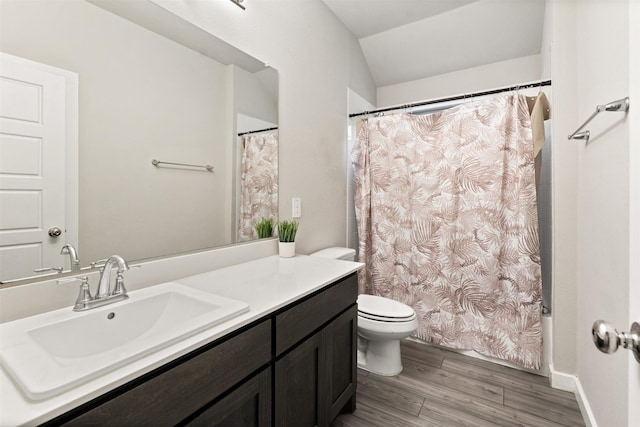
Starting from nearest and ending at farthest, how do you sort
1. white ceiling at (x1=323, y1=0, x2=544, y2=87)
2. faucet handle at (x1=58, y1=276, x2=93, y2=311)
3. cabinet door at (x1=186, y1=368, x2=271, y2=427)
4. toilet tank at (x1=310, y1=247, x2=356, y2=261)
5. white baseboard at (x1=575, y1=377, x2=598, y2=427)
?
cabinet door at (x1=186, y1=368, x2=271, y2=427) < faucet handle at (x1=58, y1=276, x2=93, y2=311) < white baseboard at (x1=575, y1=377, x2=598, y2=427) < toilet tank at (x1=310, y1=247, x2=356, y2=261) < white ceiling at (x1=323, y1=0, x2=544, y2=87)

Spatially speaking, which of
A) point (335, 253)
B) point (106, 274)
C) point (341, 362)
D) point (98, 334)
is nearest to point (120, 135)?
point (106, 274)

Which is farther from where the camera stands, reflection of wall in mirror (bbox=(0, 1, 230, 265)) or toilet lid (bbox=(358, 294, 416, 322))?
toilet lid (bbox=(358, 294, 416, 322))

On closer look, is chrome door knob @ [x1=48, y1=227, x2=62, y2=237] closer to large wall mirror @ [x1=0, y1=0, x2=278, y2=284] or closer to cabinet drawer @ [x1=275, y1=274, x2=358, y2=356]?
large wall mirror @ [x1=0, y1=0, x2=278, y2=284]

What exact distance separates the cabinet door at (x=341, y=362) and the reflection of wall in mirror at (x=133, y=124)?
0.72 meters

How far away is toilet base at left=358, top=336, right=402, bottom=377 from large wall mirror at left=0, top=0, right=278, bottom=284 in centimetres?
119

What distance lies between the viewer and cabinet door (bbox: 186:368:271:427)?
0.82 meters

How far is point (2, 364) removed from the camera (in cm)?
66

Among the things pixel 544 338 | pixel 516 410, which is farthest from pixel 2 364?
pixel 544 338

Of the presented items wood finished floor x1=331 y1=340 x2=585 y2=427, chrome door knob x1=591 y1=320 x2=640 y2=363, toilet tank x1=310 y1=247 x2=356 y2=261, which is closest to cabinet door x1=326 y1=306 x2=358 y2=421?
wood finished floor x1=331 y1=340 x2=585 y2=427

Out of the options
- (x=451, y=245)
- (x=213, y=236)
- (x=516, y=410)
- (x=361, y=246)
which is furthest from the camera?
(x=361, y=246)

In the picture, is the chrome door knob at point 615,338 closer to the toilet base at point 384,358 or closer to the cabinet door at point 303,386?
the cabinet door at point 303,386

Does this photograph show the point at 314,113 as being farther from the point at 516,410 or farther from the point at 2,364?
the point at 516,410

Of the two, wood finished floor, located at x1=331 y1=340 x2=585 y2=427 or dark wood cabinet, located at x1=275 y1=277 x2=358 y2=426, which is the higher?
dark wood cabinet, located at x1=275 y1=277 x2=358 y2=426

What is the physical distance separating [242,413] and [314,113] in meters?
1.85
